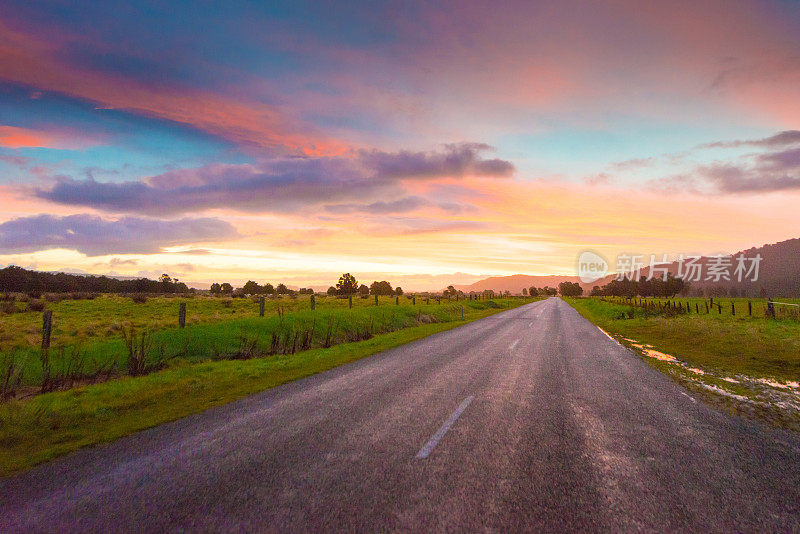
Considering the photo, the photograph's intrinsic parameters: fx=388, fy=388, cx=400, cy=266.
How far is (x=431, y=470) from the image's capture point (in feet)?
15.1

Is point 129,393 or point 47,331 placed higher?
point 47,331

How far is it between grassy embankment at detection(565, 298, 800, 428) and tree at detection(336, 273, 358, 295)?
79.6 m

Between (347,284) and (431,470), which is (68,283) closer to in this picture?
(347,284)

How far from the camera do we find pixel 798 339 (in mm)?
16391

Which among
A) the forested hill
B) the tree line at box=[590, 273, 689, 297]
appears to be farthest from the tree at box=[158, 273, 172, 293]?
the tree line at box=[590, 273, 689, 297]

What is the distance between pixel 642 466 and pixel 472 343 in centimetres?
1153

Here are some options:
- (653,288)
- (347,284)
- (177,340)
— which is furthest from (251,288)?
(653,288)

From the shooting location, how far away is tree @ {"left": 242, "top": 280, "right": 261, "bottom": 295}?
3615 inches

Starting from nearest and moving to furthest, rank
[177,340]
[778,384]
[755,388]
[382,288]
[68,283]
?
[755,388] → [778,384] → [177,340] → [68,283] → [382,288]

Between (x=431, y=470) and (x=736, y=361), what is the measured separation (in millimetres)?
13735

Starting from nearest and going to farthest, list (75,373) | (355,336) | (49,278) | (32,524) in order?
(32,524) → (75,373) → (355,336) → (49,278)

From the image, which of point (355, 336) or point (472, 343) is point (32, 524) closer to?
point (472, 343)

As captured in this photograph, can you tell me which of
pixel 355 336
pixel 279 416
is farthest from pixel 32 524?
pixel 355 336

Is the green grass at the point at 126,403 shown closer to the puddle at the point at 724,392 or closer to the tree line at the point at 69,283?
the puddle at the point at 724,392
